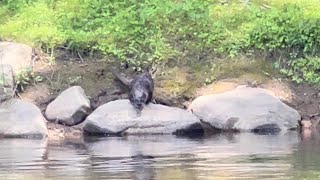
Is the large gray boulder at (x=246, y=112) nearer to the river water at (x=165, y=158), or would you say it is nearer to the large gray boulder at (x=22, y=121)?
the river water at (x=165, y=158)

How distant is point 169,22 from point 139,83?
358cm

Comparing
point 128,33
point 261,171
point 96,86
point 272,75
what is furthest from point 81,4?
point 261,171

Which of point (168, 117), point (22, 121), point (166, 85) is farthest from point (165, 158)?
point (166, 85)

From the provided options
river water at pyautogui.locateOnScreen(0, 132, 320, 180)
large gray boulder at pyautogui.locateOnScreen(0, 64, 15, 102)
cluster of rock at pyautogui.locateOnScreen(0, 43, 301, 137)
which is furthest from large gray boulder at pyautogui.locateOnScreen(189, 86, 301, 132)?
large gray boulder at pyautogui.locateOnScreen(0, 64, 15, 102)

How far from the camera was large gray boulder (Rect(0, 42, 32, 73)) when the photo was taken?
19.0m

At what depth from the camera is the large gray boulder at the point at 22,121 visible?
52.9 ft

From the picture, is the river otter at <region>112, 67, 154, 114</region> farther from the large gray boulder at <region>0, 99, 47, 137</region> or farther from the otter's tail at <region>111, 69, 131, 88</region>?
the large gray boulder at <region>0, 99, 47, 137</region>

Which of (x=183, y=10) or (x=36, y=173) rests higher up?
(x=183, y=10)

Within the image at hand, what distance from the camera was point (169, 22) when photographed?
20453mm

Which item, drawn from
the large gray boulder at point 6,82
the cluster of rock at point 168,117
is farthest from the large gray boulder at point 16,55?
the cluster of rock at point 168,117

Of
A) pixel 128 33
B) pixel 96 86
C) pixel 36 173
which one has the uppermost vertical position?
pixel 128 33

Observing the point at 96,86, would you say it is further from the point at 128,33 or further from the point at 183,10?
the point at 183,10

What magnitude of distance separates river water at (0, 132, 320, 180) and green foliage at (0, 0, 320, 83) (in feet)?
13.6

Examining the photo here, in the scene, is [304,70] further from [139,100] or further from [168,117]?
[139,100]
